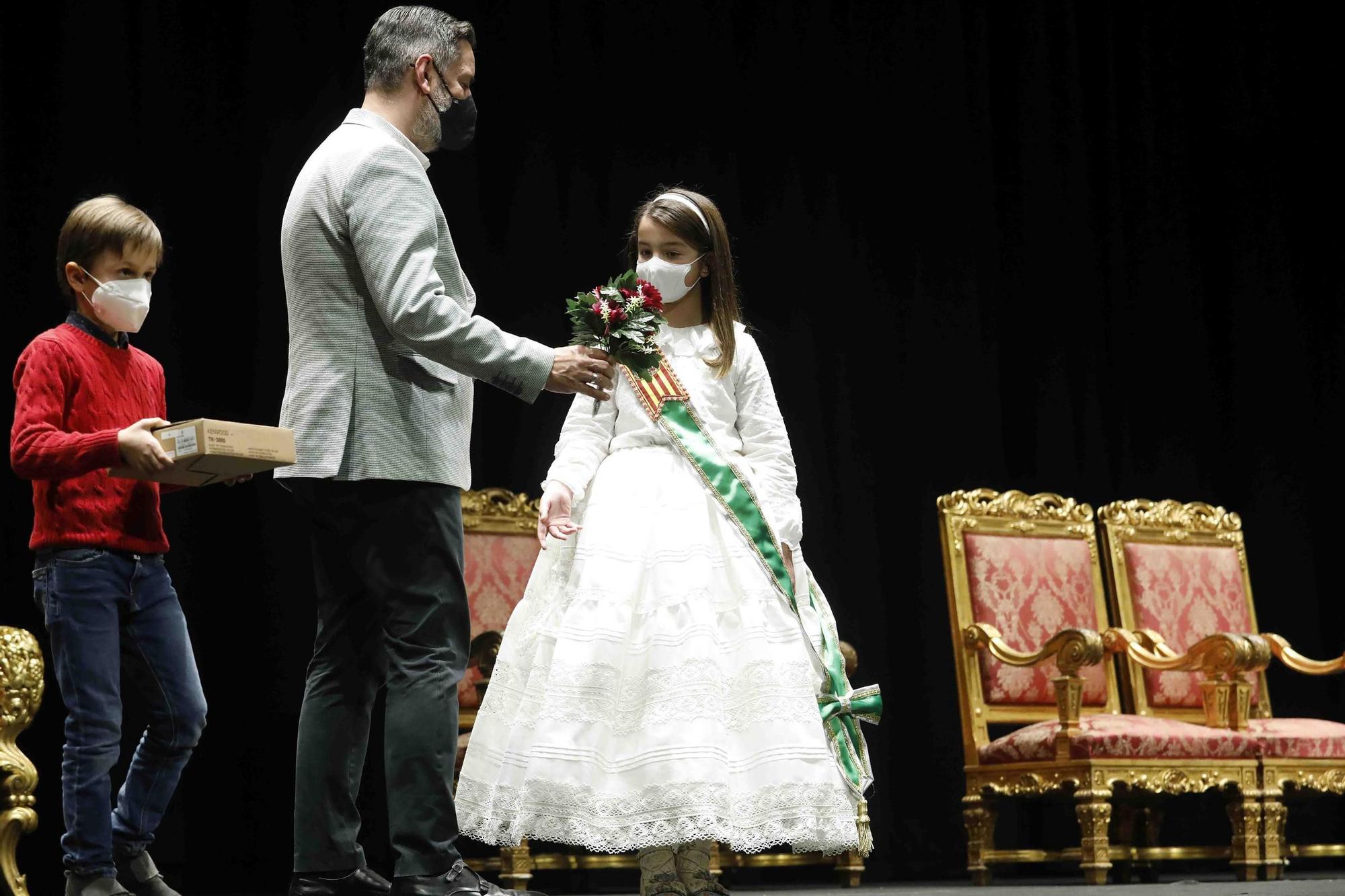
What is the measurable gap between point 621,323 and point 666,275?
1.05 feet

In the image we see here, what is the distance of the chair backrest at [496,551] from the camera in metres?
4.61

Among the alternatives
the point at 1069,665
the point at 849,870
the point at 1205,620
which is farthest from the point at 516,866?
the point at 1205,620

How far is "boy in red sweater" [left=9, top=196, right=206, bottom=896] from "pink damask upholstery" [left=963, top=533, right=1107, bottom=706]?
262cm

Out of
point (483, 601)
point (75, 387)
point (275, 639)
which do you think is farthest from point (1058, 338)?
point (75, 387)

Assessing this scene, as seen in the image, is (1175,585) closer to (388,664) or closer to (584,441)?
(584,441)

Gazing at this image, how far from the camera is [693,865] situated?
2.75 metres

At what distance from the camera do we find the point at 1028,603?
4.84 m

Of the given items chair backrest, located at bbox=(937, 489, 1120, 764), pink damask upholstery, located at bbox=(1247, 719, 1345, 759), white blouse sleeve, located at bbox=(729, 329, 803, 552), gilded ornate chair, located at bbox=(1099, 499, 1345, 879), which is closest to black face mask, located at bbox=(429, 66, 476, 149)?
white blouse sleeve, located at bbox=(729, 329, 803, 552)

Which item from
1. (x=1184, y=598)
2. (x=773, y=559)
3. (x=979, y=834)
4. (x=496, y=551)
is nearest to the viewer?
(x=773, y=559)

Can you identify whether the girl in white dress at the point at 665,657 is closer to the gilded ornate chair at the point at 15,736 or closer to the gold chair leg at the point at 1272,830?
the gilded ornate chair at the point at 15,736

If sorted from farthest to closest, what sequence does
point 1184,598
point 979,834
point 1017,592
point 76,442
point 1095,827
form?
point 1184,598 < point 1017,592 < point 979,834 < point 1095,827 < point 76,442

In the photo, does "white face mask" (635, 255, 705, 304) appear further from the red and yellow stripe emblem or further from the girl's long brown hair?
the red and yellow stripe emblem

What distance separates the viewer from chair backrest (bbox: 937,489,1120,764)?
4.67 metres

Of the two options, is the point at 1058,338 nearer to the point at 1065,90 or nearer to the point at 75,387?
the point at 1065,90
